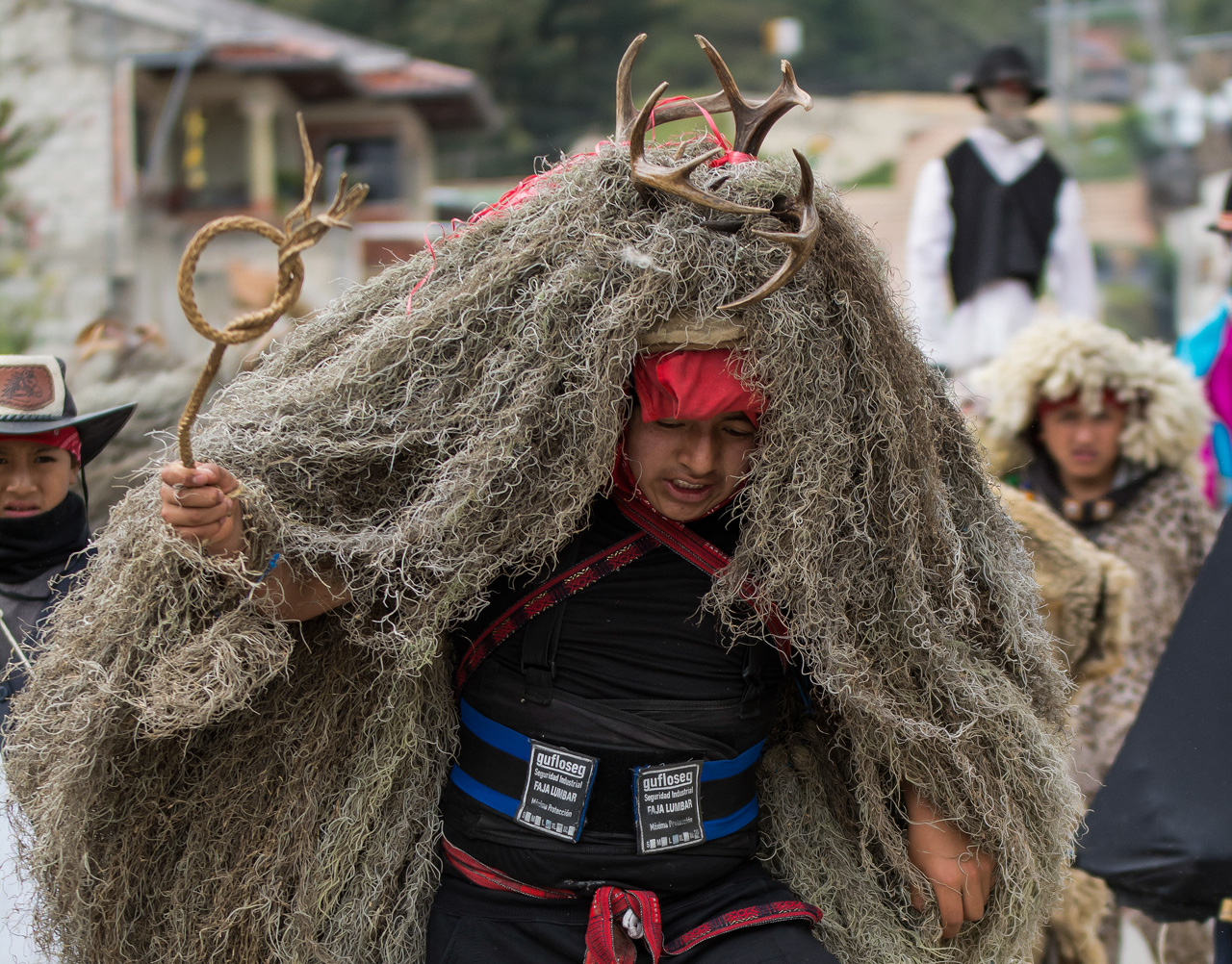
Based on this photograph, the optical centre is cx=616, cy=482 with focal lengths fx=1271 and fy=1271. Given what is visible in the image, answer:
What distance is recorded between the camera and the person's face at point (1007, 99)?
21.0 ft

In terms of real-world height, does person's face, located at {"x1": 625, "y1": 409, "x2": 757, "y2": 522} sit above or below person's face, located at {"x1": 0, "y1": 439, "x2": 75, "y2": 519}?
above

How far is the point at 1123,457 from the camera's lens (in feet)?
15.7

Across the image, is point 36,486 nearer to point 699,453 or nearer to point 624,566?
point 624,566

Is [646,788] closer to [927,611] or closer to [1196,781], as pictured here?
[927,611]

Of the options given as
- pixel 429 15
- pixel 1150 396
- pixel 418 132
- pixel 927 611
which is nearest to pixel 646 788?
pixel 927 611

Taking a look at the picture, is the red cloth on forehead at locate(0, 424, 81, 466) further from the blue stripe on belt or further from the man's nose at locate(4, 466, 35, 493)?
the blue stripe on belt

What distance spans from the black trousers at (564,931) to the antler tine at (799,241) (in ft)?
3.78

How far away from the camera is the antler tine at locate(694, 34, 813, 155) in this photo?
93.6 inches

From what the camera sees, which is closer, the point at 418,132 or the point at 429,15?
the point at 418,132

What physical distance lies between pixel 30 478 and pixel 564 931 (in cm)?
175

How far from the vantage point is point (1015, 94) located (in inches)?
253

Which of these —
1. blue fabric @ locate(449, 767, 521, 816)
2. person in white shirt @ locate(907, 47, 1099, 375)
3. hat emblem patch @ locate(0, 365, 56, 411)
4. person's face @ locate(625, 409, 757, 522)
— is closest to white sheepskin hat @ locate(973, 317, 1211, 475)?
person in white shirt @ locate(907, 47, 1099, 375)

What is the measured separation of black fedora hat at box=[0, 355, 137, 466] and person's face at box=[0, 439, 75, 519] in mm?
81

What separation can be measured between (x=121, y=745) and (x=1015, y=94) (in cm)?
561
